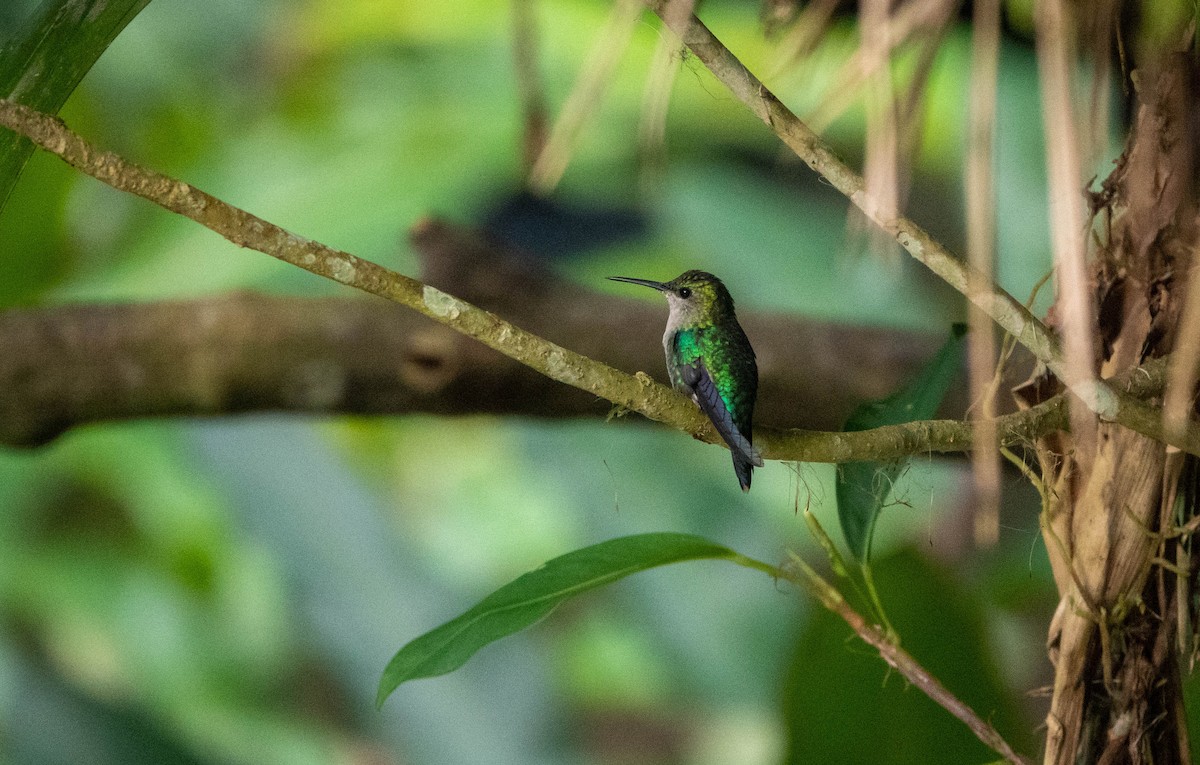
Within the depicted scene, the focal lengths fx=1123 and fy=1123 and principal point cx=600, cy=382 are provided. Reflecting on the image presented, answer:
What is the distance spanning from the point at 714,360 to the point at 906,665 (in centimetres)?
29

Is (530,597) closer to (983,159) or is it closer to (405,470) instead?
(983,159)

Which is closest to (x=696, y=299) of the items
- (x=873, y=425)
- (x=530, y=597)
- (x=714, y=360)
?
(x=714, y=360)

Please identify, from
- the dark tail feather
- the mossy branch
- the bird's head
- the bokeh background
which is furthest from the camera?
the bokeh background

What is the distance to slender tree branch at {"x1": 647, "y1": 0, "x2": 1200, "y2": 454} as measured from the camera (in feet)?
1.78

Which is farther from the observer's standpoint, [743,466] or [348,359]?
[348,359]

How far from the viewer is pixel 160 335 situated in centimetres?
121

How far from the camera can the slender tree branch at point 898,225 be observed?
54 centimetres

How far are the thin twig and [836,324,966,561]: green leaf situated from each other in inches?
2.2

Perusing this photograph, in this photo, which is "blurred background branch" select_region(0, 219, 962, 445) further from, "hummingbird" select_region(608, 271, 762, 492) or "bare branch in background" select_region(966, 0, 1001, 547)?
"bare branch in background" select_region(966, 0, 1001, 547)

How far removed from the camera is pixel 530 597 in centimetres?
72

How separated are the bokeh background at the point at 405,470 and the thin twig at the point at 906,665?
123cm

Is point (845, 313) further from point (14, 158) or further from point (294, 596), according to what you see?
point (14, 158)

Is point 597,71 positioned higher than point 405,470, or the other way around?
point 405,470

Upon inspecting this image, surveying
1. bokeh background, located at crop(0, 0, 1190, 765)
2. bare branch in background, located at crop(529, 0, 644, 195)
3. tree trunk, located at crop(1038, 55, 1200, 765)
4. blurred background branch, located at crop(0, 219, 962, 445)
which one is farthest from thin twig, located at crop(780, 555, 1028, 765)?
bokeh background, located at crop(0, 0, 1190, 765)
